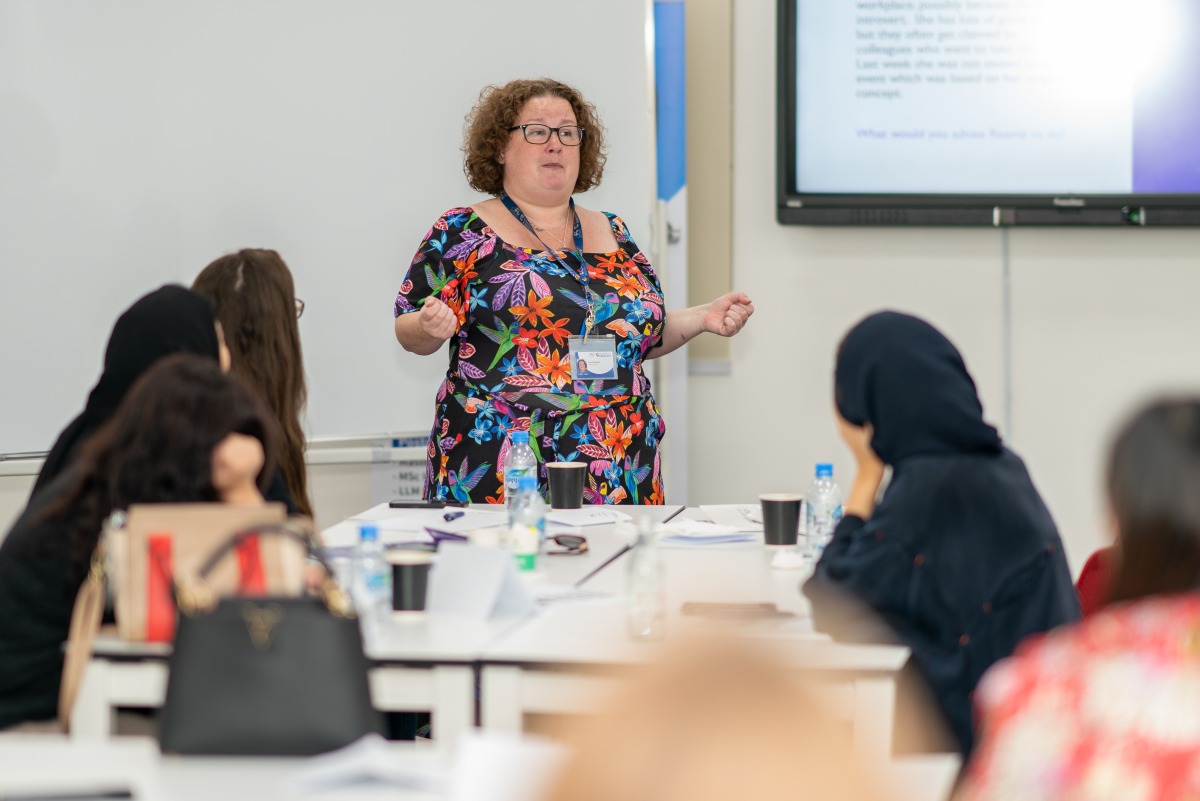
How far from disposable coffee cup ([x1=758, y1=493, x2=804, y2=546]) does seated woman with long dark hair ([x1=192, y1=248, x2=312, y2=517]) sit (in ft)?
3.31

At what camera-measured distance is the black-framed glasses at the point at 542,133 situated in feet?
11.6

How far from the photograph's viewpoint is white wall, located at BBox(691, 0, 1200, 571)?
14.7ft

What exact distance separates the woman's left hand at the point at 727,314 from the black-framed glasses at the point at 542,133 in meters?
0.58

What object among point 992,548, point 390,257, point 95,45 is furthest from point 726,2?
point 992,548

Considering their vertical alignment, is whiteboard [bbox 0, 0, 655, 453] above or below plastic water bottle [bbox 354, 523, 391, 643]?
above

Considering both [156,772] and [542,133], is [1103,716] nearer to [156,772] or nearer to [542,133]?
[156,772]

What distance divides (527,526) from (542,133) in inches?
54.2

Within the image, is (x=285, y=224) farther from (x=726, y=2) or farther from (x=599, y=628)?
(x=599, y=628)

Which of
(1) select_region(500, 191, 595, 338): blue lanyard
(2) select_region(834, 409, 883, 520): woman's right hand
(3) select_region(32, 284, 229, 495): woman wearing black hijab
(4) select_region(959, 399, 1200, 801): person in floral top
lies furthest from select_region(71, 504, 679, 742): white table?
(1) select_region(500, 191, 595, 338): blue lanyard

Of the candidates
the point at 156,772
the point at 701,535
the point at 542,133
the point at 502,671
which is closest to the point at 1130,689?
the point at 502,671

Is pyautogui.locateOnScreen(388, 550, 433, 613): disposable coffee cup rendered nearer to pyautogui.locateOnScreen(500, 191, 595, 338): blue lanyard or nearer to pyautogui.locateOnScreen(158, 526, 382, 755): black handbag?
pyautogui.locateOnScreen(158, 526, 382, 755): black handbag

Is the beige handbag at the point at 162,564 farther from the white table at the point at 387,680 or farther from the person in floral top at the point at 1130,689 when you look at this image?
the person in floral top at the point at 1130,689

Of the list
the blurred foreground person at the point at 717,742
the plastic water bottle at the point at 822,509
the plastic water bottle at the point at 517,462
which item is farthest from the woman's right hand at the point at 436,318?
the blurred foreground person at the point at 717,742

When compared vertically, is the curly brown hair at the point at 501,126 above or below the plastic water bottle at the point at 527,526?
above
